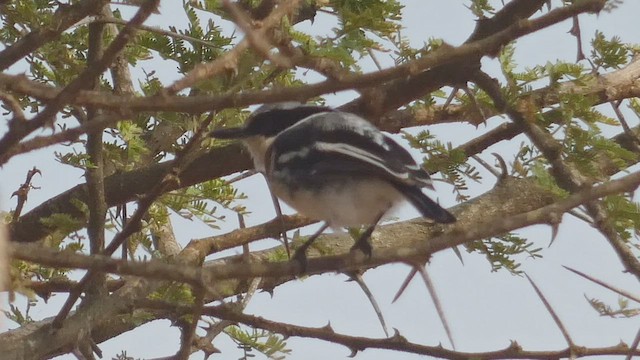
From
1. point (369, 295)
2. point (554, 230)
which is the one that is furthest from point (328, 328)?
point (554, 230)

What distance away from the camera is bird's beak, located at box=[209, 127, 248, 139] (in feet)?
11.9

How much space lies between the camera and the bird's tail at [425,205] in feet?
10.8

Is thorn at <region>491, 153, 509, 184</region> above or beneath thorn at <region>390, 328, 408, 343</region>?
above

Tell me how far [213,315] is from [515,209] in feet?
5.07

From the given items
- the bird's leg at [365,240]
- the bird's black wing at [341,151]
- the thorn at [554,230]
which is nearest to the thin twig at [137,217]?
the bird's black wing at [341,151]

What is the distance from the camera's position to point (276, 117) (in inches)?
167

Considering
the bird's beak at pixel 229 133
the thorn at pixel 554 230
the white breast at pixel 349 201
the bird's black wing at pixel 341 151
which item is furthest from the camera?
the white breast at pixel 349 201

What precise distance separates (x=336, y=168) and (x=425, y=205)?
43 centimetres

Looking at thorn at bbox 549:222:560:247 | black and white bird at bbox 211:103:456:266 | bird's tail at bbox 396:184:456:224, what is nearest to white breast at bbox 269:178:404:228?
black and white bird at bbox 211:103:456:266

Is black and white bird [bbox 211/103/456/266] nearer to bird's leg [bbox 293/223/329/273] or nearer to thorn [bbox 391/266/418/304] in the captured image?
bird's leg [bbox 293/223/329/273]

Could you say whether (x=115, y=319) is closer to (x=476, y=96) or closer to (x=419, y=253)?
(x=476, y=96)

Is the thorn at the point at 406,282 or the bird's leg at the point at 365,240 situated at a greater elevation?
the bird's leg at the point at 365,240

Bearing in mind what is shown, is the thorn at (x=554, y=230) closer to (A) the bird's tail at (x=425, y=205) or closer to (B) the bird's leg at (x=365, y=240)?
(A) the bird's tail at (x=425, y=205)

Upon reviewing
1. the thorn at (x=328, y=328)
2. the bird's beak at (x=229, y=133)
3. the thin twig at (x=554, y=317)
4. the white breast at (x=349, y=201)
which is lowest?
the thin twig at (x=554, y=317)
